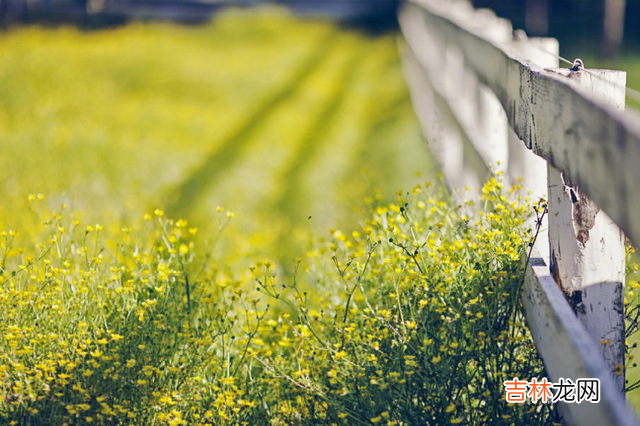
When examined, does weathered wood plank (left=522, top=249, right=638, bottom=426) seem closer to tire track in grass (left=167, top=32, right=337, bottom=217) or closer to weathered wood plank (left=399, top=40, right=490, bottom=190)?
weathered wood plank (left=399, top=40, right=490, bottom=190)

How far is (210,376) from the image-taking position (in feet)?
8.21

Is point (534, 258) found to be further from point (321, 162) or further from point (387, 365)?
point (321, 162)

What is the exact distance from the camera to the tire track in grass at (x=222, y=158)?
6.30 metres

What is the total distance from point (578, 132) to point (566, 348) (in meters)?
0.56

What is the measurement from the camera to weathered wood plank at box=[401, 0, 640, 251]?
1541 millimetres

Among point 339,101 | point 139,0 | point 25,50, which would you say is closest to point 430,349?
point 339,101

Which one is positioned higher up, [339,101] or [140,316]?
[339,101]

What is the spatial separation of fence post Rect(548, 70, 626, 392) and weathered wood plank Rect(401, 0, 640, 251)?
0.38 feet

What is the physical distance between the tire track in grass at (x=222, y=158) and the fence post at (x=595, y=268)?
13.8 feet

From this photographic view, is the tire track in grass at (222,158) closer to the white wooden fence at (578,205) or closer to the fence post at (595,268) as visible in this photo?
the white wooden fence at (578,205)

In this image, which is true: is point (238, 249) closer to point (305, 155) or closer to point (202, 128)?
point (305, 155)

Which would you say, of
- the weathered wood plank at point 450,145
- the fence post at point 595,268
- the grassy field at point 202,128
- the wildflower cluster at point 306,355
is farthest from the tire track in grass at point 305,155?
the fence post at point 595,268

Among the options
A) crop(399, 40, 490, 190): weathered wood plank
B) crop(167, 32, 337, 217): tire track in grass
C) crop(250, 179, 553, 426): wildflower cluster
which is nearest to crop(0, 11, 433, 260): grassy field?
crop(167, 32, 337, 217): tire track in grass

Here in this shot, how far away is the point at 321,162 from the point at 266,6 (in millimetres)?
14281
